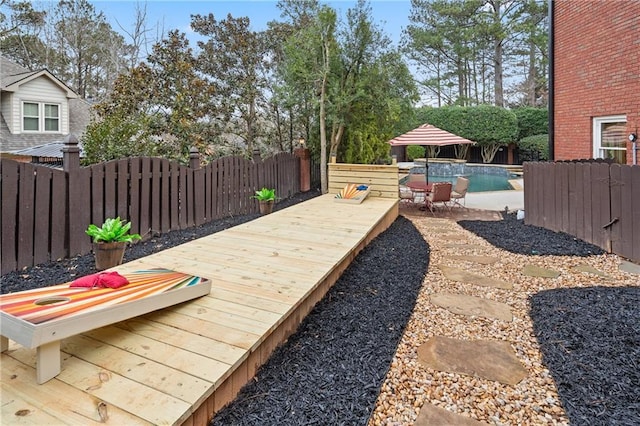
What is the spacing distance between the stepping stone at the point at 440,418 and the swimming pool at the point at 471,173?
13169 millimetres

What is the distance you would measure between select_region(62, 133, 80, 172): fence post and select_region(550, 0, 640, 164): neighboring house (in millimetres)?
8281

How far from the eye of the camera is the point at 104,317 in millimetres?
1862

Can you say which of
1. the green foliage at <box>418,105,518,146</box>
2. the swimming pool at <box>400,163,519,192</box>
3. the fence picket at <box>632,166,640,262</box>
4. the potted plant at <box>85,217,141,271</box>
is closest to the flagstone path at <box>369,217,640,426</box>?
the fence picket at <box>632,166,640,262</box>

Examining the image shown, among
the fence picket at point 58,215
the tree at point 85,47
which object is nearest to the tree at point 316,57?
the fence picket at point 58,215

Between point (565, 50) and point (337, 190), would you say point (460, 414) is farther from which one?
point (565, 50)

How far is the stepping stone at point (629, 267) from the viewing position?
13.0 feet

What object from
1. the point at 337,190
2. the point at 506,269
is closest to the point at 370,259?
the point at 506,269

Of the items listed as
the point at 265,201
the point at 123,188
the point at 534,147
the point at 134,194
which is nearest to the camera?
the point at 123,188

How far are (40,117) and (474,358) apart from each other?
16.2m

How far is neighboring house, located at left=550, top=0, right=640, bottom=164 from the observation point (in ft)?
20.9

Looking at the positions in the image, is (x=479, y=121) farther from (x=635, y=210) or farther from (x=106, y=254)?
(x=106, y=254)

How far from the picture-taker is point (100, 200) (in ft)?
14.8

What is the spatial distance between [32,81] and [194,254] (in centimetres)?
1374

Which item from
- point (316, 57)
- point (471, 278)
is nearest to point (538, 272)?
point (471, 278)
